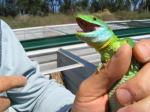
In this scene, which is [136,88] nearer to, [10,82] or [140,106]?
[140,106]

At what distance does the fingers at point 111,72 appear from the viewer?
0.89 m

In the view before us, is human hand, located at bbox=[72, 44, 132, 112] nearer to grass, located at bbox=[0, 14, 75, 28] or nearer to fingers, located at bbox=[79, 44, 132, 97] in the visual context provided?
fingers, located at bbox=[79, 44, 132, 97]

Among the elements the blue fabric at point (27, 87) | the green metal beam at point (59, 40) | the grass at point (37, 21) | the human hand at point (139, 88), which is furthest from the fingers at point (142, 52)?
the grass at point (37, 21)

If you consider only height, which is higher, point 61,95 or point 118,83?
point 118,83

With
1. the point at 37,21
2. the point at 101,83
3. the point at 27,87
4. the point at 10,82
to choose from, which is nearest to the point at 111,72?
the point at 101,83

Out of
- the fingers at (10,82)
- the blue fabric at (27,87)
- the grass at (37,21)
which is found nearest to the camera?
the fingers at (10,82)

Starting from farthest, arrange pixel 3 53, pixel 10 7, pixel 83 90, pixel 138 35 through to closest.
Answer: pixel 10 7 < pixel 138 35 < pixel 3 53 < pixel 83 90

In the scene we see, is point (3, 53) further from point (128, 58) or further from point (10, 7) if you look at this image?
point (10, 7)

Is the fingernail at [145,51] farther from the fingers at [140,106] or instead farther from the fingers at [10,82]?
the fingers at [10,82]

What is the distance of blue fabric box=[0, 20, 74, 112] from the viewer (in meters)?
1.31

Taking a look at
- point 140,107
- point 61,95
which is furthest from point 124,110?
point 61,95

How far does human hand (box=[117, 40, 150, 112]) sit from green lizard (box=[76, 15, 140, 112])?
0.08 feet

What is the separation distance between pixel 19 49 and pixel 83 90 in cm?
49

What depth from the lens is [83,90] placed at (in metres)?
1.02
